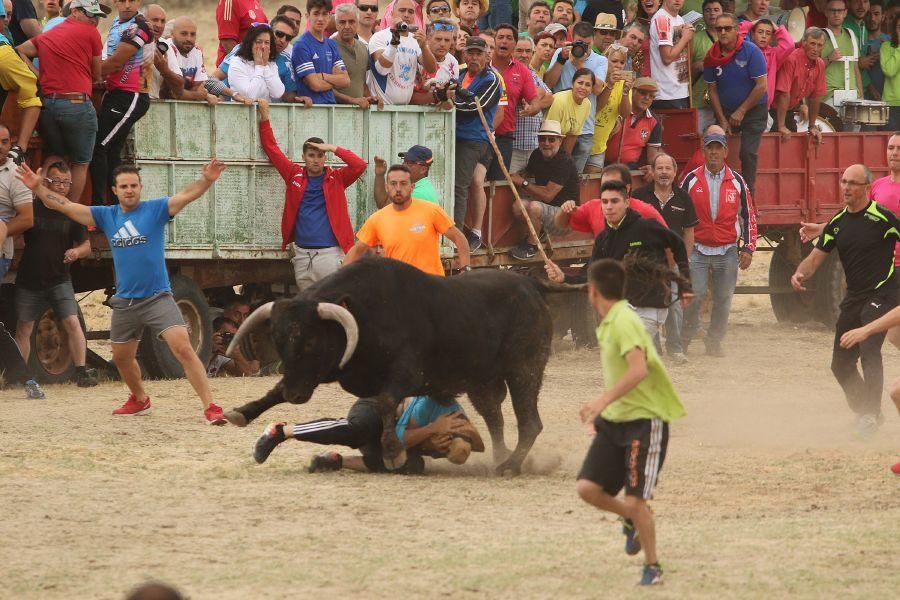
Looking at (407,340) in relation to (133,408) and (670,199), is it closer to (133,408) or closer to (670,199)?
(133,408)

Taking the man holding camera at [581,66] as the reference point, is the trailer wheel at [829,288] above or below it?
below

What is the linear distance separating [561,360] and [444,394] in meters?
7.08

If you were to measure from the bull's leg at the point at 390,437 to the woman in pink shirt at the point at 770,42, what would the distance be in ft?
32.3

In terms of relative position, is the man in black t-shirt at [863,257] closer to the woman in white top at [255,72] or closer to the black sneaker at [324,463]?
the black sneaker at [324,463]

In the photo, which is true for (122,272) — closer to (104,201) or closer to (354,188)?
(104,201)

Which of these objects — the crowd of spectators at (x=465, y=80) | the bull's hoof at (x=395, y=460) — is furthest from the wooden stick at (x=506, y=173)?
the bull's hoof at (x=395, y=460)

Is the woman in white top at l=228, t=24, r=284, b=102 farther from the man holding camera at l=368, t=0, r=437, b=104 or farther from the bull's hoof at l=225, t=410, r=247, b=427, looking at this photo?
the bull's hoof at l=225, t=410, r=247, b=427

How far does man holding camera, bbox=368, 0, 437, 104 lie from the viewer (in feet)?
49.6

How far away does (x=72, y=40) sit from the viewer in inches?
515

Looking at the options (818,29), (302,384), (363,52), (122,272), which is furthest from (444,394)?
(818,29)

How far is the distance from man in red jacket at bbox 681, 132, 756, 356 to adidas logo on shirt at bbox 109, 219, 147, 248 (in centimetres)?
711

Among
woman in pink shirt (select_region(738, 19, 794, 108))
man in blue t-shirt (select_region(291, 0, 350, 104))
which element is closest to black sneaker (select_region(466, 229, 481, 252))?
man in blue t-shirt (select_region(291, 0, 350, 104))

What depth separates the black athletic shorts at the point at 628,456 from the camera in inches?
293

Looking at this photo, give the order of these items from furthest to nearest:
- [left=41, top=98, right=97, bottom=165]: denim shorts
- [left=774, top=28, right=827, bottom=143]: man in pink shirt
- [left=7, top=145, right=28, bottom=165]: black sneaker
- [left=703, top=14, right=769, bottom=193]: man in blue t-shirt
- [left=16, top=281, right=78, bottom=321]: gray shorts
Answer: [left=774, top=28, right=827, bottom=143]: man in pink shirt
[left=703, top=14, right=769, bottom=193]: man in blue t-shirt
[left=16, top=281, right=78, bottom=321]: gray shorts
[left=41, top=98, right=97, bottom=165]: denim shorts
[left=7, top=145, right=28, bottom=165]: black sneaker
